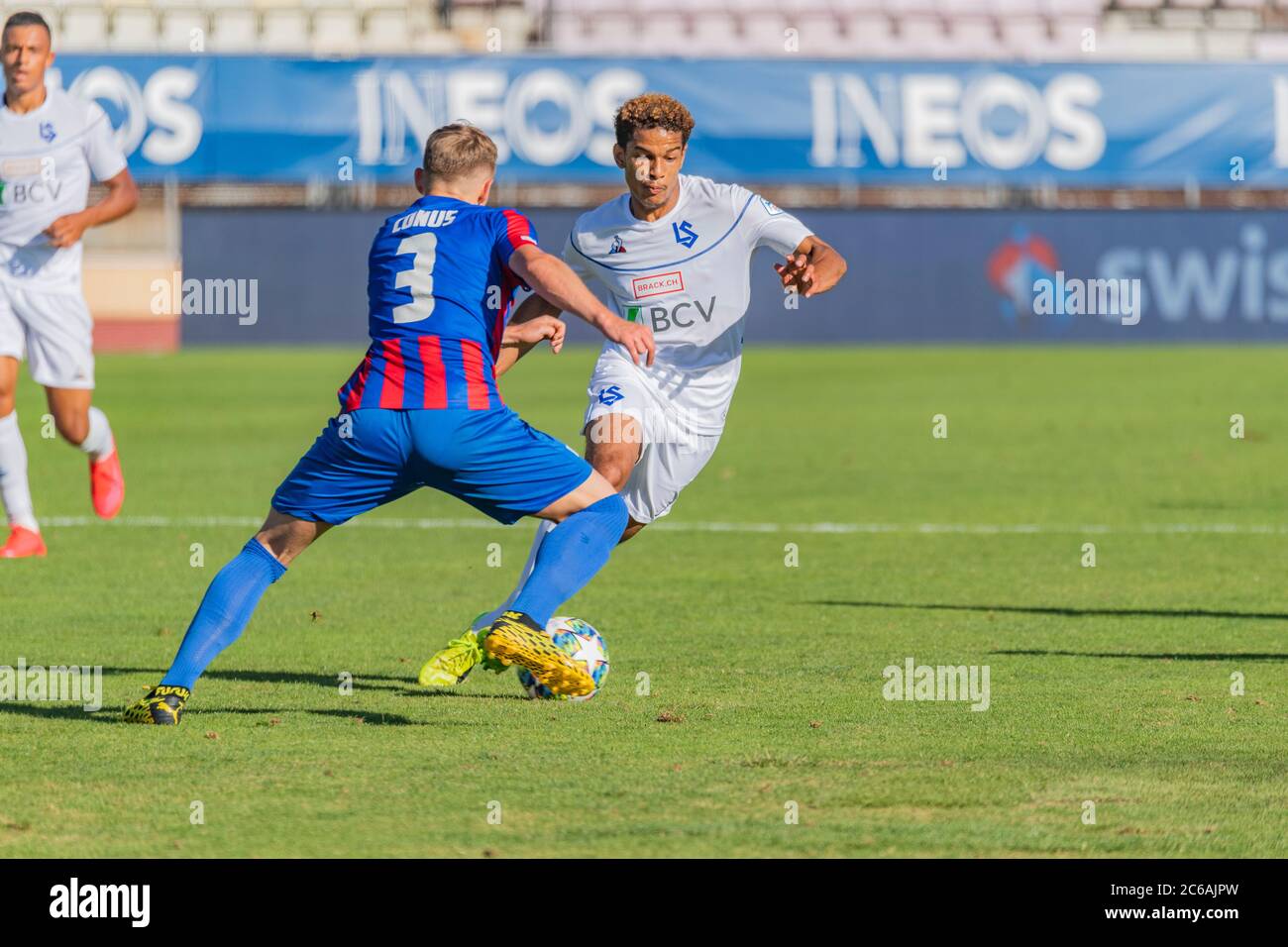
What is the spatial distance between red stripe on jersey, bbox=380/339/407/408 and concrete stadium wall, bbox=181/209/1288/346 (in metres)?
25.8

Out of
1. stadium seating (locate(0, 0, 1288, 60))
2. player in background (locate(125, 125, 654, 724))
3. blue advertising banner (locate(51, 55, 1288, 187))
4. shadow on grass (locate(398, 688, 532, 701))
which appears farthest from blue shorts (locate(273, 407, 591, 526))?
stadium seating (locate(0, 0, 1288, 60))

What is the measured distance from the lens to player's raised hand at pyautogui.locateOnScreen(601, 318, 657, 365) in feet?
19.7

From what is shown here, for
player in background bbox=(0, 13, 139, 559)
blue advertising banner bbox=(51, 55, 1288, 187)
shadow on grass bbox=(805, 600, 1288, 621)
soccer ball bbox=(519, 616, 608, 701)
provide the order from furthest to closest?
blue advertising banner bbox=(51, 55, 1288, 187), player in background bbox=(0, 13, 139, 559), shadow on grass bbox=(805, 600, 1288, 621), soccer ball bbox=(519, 616, 608, 701)

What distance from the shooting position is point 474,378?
6.27 meters

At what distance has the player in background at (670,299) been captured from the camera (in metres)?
7.66

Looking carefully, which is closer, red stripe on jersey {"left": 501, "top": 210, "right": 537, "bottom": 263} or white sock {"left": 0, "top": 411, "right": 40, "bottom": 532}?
red stripe on jersey {"left": 501, "top": 210, "right": 537, "bottom": 263}

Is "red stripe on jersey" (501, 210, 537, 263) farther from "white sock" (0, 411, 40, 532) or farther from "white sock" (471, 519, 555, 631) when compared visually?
"white sock" (0, 411, 40, 532)

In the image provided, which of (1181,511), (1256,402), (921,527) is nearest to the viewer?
(921,527)

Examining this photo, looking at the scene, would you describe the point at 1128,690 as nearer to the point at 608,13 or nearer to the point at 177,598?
the point at 177,598

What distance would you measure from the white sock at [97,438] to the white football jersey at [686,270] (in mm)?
4178

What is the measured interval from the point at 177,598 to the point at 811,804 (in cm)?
495

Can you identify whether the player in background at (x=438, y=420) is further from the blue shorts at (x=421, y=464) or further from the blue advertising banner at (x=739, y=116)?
the blue advertising banner at (x=739, y=116)
